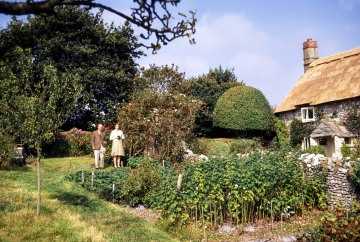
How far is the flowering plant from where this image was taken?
62.0ft

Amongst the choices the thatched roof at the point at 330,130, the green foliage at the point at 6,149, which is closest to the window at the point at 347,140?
the thatched roof at the point at 330,130

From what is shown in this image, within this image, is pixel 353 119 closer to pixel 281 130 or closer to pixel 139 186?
pixel 281 130

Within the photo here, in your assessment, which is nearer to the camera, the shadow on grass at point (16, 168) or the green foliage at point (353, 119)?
the shadow on grass at point (16, 168)

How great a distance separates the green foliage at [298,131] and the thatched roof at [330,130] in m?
1.22

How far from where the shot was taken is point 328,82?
2169 cm

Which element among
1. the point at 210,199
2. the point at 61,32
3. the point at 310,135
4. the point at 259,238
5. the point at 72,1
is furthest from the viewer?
the point at 61,32

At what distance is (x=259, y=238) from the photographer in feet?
25.0

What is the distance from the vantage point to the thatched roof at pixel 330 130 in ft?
61.8

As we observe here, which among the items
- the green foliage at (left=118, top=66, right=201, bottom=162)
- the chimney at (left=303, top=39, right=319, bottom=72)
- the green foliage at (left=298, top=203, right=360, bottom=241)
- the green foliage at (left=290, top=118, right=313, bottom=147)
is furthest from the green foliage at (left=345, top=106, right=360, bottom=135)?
the green foliage at (left=298, top=203, right=360, bottom=241)

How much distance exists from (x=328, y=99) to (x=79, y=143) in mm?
14905

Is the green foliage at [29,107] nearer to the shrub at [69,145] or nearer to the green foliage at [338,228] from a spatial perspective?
the green foliage at [338,228]

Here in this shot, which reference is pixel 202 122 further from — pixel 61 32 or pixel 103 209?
pixel 103 209

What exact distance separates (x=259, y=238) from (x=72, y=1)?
6.76 m

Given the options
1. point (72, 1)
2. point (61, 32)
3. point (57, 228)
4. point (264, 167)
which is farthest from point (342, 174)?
point (61, 32)
